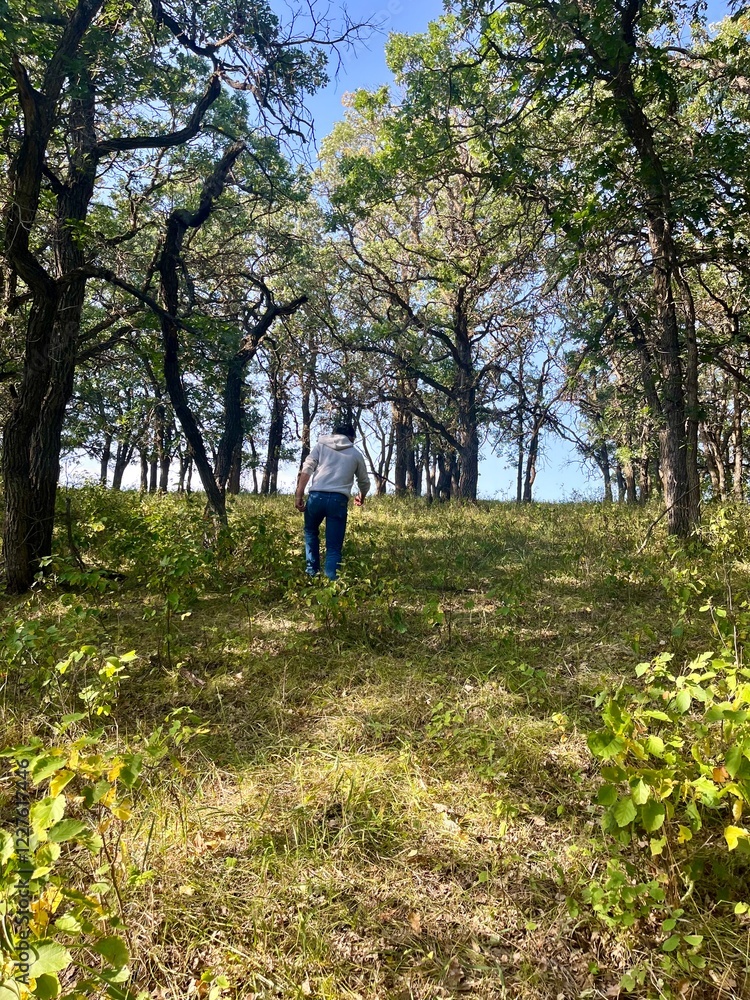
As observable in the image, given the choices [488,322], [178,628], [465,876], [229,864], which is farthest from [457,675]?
[488,322]

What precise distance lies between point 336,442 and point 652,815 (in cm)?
506

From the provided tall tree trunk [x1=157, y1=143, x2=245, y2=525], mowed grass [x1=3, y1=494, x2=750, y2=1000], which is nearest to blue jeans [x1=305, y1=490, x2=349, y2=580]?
mowed grass [x1=3, y1=494, x2=750, y2=1000]

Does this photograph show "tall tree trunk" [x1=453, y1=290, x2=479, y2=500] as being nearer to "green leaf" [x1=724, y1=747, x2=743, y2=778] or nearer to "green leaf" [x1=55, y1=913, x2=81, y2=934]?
"green leaf" [x1=724, y1=747, x2=743, y2=778]

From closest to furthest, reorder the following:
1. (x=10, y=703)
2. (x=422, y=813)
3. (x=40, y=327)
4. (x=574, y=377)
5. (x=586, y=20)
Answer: (x=422, y=813) → (x=10, y=703) → (x=586, y=20) → (x=40, y=327) → (x=574, y=377)

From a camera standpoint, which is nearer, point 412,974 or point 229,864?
point 412,974

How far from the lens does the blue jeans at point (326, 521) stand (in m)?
5.81

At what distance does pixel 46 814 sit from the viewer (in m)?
1.39

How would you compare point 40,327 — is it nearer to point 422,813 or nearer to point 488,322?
point 422,813

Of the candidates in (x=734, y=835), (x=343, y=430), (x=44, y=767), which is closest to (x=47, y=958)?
(x=44, y=767)

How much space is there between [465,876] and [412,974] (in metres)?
0.43

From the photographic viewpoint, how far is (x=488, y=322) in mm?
14039

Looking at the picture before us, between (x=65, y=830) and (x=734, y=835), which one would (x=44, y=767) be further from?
(x=734, y=835)

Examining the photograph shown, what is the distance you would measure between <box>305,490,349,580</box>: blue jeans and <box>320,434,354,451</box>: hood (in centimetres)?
61

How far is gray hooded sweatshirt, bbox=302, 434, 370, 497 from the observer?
5910 millimetres
